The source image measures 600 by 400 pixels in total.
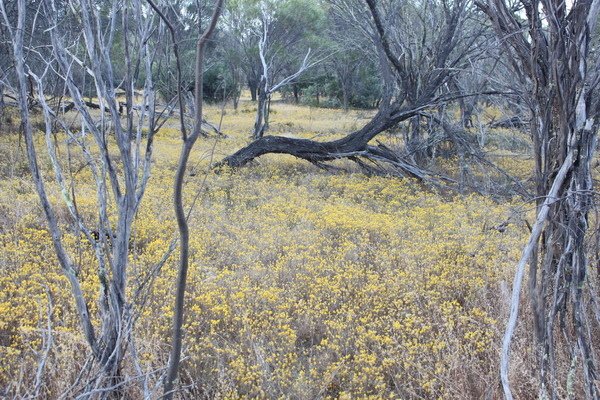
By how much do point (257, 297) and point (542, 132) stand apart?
242 centimetres

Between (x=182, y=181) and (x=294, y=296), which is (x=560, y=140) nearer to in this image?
(x=182, y=181)

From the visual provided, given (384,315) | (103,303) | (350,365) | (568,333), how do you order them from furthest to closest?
(384,315)
(350,365)
(568,333)
(103,303)

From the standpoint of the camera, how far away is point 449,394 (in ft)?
9.63

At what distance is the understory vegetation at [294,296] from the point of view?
121 inches

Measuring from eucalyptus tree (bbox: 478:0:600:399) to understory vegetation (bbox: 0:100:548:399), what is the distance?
0.23 m

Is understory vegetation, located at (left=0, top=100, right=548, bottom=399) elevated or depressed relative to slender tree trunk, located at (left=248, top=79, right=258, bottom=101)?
depressed

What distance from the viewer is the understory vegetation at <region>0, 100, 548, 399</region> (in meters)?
3.07

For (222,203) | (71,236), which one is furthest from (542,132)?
(222,203)

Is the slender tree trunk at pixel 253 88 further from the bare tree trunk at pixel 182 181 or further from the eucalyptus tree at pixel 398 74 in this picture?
the bare tree trunk at pixel 182 181

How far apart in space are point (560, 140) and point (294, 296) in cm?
240

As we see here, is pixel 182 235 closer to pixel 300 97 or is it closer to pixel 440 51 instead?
pixel 440 51

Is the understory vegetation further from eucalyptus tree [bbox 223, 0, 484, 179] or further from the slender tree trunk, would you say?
the slender tree trunk

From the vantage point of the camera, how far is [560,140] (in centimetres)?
251

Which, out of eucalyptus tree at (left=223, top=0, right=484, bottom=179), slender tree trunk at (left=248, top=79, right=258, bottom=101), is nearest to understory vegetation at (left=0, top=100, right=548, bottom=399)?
eucalyptus tree at (left=223, top=0, right=484, bottom=179)
